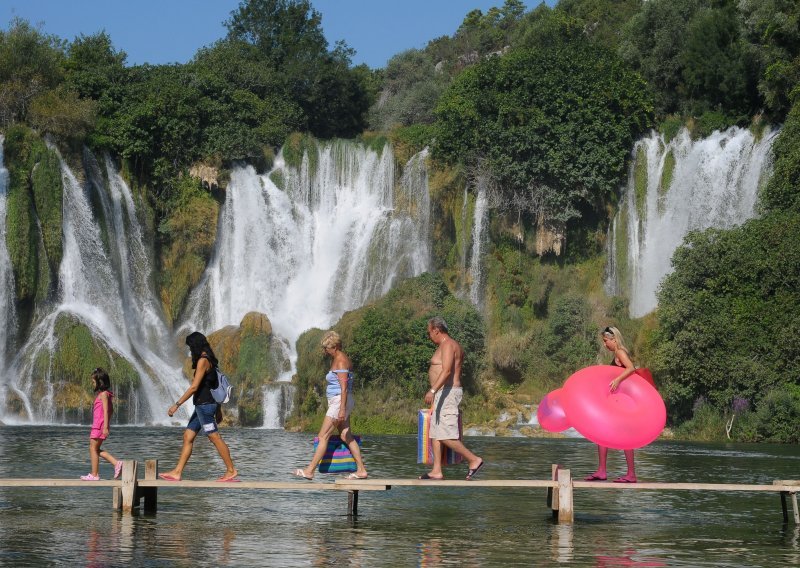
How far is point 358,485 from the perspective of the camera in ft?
57.6

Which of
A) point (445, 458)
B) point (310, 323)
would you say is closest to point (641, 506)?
point (445, 458)

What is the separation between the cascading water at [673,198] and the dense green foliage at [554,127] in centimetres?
124

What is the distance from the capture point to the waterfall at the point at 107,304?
48.7m

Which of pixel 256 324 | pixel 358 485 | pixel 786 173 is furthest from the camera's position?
pixel 256 324

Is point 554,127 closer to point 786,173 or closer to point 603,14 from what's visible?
point 786,173

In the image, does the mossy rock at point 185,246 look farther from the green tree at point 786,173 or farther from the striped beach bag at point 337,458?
the striped beach bag at point 337,458

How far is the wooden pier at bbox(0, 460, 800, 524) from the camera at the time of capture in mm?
17438

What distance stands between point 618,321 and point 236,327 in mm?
13715

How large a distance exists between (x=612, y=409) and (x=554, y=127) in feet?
130

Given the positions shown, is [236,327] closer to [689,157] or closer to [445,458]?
[689,157]

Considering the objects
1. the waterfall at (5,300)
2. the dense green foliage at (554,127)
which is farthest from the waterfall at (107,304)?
the dense green foliage at (554,127)

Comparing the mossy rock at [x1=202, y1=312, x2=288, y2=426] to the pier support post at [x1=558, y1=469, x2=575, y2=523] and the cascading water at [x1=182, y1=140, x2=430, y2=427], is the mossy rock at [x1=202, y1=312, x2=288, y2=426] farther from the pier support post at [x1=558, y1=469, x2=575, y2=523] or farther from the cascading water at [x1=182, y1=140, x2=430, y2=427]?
the pier support post at [x1=558, y1=469, x2=575, y2=523]

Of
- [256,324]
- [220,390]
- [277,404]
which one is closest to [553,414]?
[220,390]

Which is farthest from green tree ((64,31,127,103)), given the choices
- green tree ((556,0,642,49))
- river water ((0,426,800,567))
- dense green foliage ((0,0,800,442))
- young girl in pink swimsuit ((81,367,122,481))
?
young girl in pink swimsuit ((81,367,122,481))
